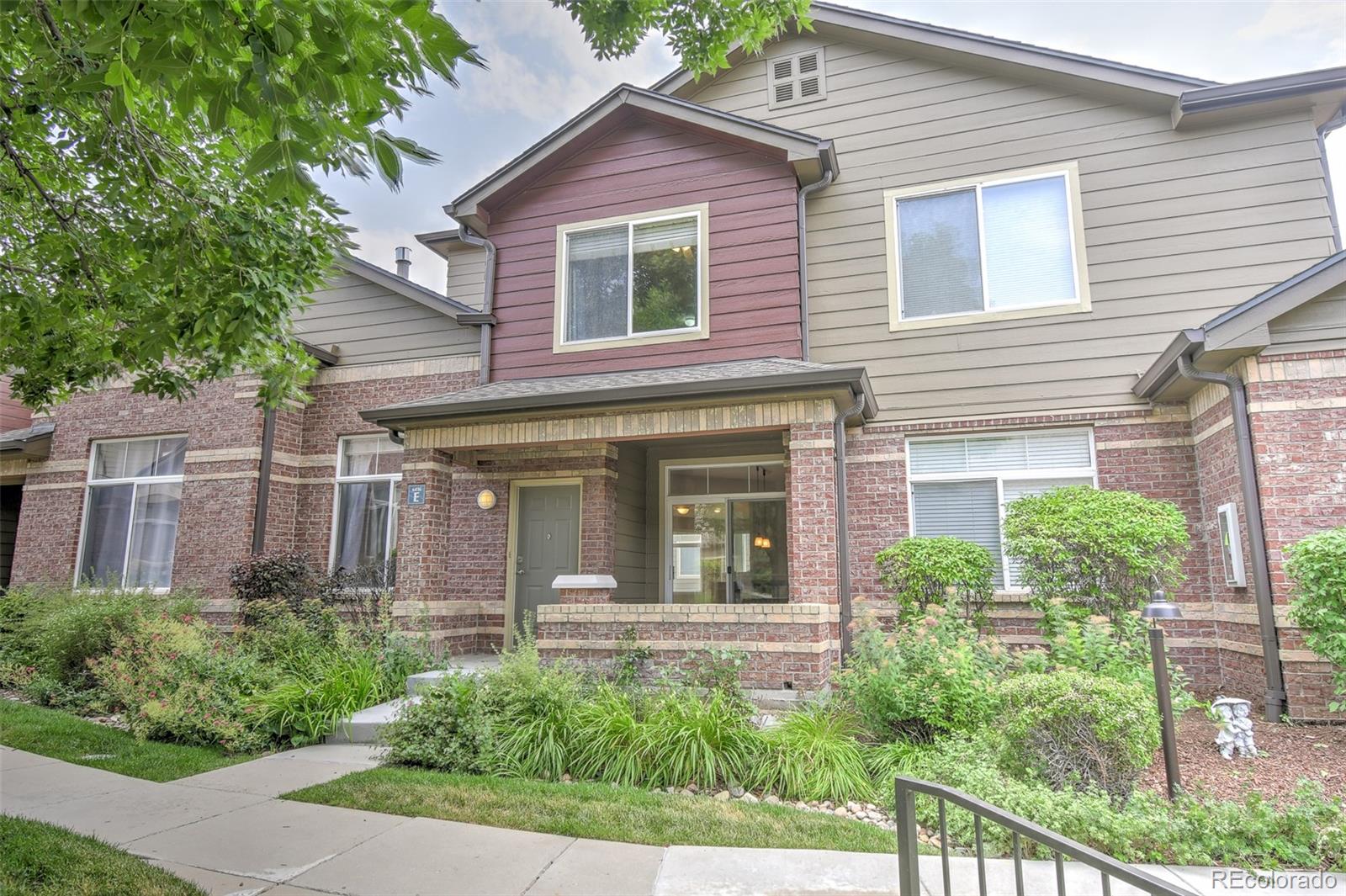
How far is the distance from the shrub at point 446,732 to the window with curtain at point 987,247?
21.1 ft

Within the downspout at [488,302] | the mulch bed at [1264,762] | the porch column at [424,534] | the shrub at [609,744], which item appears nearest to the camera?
the mulch bed at [1264,762]

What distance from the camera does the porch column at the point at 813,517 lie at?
7.32 meters

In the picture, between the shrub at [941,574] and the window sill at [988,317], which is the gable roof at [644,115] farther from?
the shrub at [941,574]

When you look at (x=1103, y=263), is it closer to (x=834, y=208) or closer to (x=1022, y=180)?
(x=1022, y=180)

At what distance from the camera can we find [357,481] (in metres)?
10.9

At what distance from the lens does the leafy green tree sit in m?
2.67

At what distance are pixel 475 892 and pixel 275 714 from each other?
153 inches

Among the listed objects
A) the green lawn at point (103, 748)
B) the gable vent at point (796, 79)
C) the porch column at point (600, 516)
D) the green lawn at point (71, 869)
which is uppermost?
the gable vent at point (796, 79)

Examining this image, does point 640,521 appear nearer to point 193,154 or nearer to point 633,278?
point 633,278

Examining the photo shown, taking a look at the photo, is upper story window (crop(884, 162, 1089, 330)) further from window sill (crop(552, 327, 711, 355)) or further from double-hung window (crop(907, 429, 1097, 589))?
window sill (crop(552, 327, 711, 355))

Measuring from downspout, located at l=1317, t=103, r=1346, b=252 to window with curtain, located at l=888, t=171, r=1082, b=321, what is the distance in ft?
7.66

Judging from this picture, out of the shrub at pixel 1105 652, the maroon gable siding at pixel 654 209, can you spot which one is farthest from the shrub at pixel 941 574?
the maroon gable siding at pixel 654 209

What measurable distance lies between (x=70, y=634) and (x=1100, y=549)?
1050 cm

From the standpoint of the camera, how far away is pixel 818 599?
723cm
